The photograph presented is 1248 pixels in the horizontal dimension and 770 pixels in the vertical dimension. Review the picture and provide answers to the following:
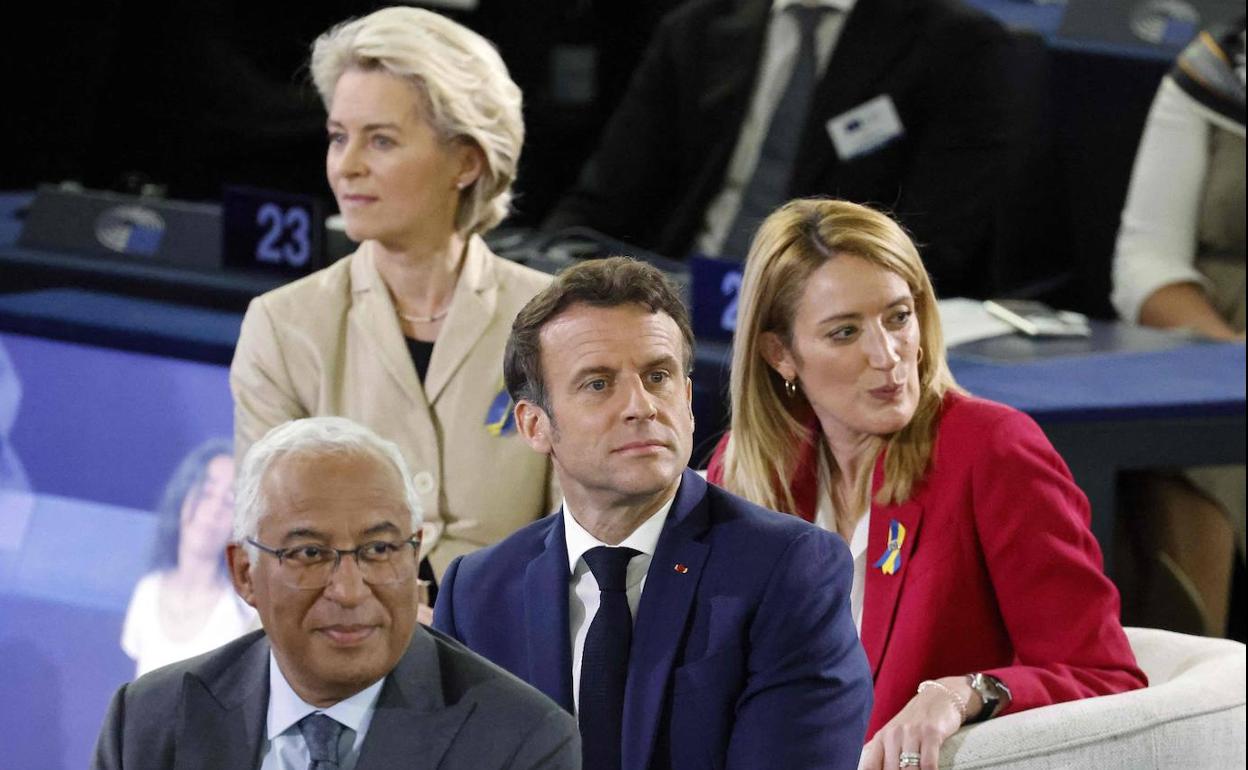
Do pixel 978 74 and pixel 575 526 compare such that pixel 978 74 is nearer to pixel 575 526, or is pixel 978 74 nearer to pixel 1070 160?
pixel 1070 160

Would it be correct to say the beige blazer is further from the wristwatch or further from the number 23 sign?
the number 23 sign

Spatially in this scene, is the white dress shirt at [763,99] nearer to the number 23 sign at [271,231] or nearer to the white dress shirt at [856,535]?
the number 23 sign at [271,231]

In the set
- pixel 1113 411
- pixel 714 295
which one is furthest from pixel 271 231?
pixel 1113 411

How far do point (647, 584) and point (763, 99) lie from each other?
9.59 feet

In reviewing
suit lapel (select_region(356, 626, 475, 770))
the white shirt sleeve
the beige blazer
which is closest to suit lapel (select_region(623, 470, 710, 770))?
suit lapel (select_region(356, 626, 475, 770))

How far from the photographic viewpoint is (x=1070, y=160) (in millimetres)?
4684

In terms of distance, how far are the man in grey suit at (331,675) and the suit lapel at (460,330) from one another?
1.22 metres

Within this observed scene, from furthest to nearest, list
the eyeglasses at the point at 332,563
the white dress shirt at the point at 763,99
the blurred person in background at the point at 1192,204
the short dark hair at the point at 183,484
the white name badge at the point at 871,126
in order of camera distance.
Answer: the white dress shirt at the point at 763,99, the white name badge at the point at 871,126, the blurred person in background at the point at 1192,204, the short dark hair at the point at 183,484, the eyeglasses at the point at 332,563

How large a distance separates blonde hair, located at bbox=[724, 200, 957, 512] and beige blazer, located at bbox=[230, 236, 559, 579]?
1.60 feet

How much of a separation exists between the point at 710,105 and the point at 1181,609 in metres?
1.67

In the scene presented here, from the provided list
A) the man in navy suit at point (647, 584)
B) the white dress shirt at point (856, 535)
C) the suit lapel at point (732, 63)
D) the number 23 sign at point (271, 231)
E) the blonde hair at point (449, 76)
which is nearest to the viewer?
the man in navy suit at point (647, 584)

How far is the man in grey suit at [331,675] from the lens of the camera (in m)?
1.46

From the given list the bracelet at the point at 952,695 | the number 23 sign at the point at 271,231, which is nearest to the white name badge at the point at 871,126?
the number 23 sign at the point at 271,231

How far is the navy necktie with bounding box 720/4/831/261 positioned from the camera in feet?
14.6
